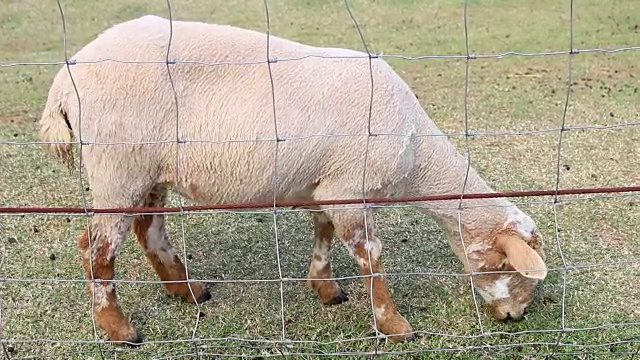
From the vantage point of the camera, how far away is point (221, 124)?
3932mm

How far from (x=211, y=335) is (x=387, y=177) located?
4.33ft

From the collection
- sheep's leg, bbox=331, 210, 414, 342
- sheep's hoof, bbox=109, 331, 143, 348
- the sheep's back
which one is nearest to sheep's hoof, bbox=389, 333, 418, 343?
sheep's leg, bbox=331, 210, 414, 342

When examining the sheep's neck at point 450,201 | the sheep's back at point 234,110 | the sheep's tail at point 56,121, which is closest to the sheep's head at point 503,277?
the sheep's neck at point 450,201

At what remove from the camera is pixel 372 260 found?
4203 millimetres

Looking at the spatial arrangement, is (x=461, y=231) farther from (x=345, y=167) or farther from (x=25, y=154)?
(x=25, y=154)

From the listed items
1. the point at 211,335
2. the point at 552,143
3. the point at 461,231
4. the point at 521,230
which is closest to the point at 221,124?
the point at 211,335

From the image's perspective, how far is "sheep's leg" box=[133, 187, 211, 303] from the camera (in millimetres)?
4559

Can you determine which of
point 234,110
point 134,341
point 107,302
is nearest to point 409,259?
point 234,110

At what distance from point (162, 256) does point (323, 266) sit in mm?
986

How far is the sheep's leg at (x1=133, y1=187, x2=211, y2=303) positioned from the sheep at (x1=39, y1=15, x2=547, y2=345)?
0.41m

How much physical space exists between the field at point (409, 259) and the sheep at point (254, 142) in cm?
21

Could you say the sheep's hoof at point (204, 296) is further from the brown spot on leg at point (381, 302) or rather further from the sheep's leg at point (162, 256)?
the brown spot on leg at point (381, 302)

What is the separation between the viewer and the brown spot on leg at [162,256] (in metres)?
4.56

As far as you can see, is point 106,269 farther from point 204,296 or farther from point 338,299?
point 338,299
